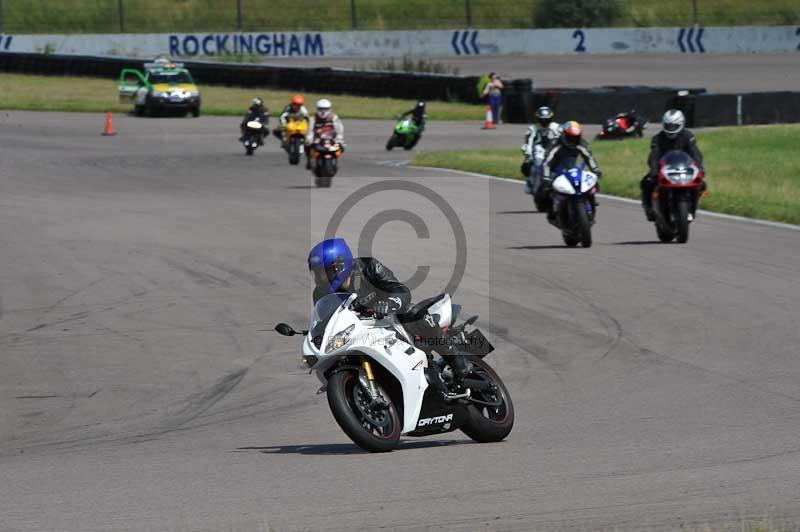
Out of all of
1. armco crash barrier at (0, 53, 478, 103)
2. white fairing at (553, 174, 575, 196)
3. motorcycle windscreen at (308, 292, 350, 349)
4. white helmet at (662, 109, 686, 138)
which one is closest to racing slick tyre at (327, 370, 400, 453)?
motorcycle windscreen at (308, 292, 350, 349)

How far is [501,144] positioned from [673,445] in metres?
26.6

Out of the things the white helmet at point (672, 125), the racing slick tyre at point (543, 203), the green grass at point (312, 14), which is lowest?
the racing slick tyre at point (543, 203)

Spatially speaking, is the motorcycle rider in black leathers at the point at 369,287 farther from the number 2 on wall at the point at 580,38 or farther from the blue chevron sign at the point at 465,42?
the number 2 on wall at the point at 580,38

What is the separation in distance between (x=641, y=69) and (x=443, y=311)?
45055 mm

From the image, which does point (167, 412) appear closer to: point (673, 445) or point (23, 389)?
point (23, 389)

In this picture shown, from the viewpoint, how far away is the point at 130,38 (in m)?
57.1

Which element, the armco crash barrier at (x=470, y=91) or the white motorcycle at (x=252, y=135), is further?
the armco crash barrier at (x=470, y=91)

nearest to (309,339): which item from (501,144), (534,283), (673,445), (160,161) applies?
(673,445)

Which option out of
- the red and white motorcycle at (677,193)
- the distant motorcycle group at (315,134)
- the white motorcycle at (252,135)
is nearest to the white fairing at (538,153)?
the red and white motorcycle at (677,193)

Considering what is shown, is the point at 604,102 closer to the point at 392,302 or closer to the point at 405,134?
the point at 405,134

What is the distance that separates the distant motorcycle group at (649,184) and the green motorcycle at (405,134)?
14.6 m

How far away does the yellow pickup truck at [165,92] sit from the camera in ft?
139
